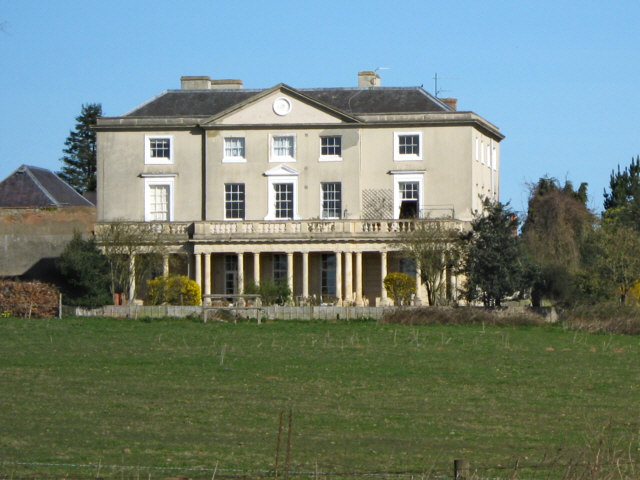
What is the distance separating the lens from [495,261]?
4744cm

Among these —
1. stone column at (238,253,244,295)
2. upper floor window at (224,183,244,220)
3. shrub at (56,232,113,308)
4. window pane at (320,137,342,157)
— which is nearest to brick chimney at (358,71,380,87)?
window pane at (320,137,342,157)

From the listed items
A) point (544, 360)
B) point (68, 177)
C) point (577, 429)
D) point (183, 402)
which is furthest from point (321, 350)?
point (68, 177)

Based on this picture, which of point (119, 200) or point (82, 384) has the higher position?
point (119, 200)

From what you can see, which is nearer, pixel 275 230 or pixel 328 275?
pixel 275 230

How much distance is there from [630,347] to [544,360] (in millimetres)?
4992

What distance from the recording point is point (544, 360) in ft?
101

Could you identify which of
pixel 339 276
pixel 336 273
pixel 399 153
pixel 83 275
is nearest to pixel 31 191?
pixel 83 275

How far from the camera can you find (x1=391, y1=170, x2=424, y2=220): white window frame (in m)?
56.5

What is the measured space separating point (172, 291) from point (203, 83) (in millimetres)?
14021

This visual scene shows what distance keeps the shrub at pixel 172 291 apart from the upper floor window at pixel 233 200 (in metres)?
6.10

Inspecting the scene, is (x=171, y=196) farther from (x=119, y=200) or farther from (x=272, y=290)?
(x=272, y=290)

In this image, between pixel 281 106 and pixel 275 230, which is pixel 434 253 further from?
pixel 281 106

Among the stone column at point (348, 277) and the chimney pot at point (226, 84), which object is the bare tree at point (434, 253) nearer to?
the stone column at point (348, 277)

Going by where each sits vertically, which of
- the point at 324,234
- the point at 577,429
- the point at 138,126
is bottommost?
the point at 577,429
